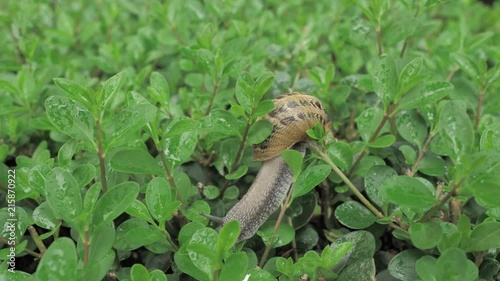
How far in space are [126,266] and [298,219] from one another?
0.41 meters

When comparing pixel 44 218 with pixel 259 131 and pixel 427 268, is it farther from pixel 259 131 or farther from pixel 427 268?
pixel 427 268

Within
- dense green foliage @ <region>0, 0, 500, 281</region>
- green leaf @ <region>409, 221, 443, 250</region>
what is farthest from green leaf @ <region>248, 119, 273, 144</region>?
green leaf @ <region>409, 221, 443, 250</region>

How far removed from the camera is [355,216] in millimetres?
1129

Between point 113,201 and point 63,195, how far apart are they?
9 cm

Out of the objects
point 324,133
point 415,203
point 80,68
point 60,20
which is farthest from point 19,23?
point 415,203

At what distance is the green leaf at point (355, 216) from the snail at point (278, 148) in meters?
0.18

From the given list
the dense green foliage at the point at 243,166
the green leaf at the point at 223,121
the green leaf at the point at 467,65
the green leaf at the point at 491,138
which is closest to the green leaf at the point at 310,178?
the dense green foliage at the point at 243,166

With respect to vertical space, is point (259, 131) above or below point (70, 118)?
below

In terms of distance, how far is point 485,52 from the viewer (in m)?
1.78

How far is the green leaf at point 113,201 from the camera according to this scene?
915 mm

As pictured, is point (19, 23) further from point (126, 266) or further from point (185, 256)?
point (185, 256)

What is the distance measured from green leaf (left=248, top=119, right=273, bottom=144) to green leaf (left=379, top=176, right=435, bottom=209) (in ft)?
1.30

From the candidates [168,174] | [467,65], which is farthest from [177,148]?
[467,65]

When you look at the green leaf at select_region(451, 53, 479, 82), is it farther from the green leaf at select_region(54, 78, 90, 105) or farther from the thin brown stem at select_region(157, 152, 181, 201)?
the green leaf at select_region(54, 78, 90, 105)
